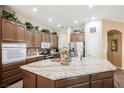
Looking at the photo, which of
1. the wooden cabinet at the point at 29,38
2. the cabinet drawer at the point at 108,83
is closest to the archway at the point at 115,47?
the wooden cabinet at the point at 29,38

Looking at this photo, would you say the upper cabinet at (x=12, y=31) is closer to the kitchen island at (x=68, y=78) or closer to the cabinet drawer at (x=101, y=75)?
the kitchen island at (x=68, y=78)

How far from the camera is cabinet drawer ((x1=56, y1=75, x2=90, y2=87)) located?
209 cm

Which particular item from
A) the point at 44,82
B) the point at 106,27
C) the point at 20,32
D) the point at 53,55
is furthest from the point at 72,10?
the point at 53,55

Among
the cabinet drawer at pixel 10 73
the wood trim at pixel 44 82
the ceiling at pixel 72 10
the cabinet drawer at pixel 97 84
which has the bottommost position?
the cabinet drawer at pixel 10 73

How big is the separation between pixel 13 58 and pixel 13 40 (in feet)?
1.87

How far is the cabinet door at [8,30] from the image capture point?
3715mm

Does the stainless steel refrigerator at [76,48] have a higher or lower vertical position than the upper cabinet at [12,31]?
lower

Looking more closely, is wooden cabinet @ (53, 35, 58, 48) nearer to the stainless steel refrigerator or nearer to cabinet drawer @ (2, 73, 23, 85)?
the stainless steel refrigerator

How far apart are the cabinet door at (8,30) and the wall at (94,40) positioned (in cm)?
368

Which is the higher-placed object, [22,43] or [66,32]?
[66,32]

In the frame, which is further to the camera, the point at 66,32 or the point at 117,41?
the point at 66,32

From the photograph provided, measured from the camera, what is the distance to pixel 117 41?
750 centimetres

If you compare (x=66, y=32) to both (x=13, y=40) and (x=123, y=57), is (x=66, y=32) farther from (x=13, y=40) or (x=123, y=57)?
(x=13, y=40)
